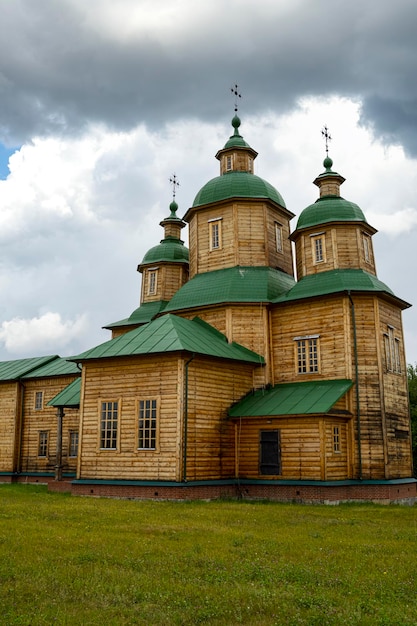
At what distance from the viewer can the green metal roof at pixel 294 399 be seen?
22.0 m

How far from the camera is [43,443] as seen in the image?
3344 cm

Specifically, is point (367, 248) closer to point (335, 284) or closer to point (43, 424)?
point (335, 284)

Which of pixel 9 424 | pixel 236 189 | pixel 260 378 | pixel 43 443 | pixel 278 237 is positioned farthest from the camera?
pixel 9 424

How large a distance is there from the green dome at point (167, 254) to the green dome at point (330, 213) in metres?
10.9

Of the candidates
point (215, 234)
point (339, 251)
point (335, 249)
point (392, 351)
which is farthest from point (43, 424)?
point (392, 351)

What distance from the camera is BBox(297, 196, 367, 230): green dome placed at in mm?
26500

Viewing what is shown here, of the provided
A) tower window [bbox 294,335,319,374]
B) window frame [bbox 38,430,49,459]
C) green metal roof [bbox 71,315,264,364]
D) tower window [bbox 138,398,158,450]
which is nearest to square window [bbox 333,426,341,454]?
tower window [bbox 294,335,319,374]

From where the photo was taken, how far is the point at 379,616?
7.30 metres

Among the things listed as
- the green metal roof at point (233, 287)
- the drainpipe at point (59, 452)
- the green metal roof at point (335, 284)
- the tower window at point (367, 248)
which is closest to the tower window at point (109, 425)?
the drainpipe at point (59, 452)

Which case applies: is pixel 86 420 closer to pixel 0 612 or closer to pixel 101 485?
pixel 101 485

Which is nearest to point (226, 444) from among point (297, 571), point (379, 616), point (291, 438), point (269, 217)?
point (291, 438)

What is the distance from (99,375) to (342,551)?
47.3 feet

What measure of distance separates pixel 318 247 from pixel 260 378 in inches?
253

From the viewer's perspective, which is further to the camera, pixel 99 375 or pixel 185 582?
pixel 99 375
